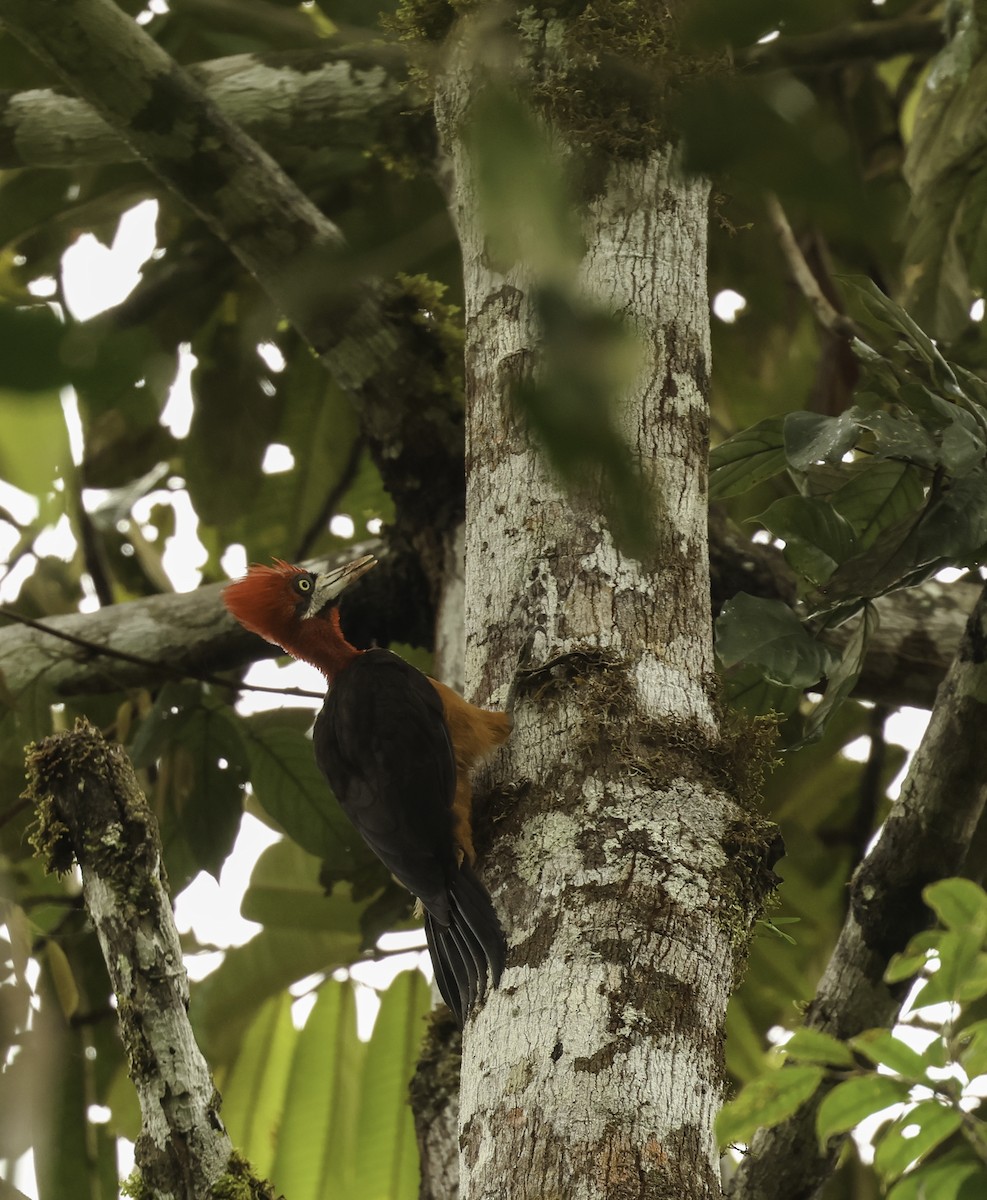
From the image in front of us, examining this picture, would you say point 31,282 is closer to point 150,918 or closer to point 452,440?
point 452,440

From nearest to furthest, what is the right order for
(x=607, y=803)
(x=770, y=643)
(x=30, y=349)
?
(x=30, y=349) → (x=607, y=803) → (x=770, y=643)

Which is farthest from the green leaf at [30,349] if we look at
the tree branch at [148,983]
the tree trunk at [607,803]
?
the tree branch at [148,983]

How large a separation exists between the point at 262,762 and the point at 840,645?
156 centimetres

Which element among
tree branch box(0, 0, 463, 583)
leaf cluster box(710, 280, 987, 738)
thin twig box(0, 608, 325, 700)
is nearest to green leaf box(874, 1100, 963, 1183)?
leaf cluster box(710, 280, 987, 738)

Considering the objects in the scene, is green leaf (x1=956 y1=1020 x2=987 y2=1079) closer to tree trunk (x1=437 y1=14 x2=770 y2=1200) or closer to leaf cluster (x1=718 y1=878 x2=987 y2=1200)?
leaf cluster (x1=718 y1=878 x2=987 y2=1200)

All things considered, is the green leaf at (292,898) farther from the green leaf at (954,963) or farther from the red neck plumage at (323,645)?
the green leaf at (954,963)

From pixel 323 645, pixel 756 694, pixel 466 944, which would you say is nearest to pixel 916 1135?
pixel 466 944

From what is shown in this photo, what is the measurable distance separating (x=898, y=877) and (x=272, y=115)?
266cm

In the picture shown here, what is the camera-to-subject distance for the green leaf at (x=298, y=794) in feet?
12.0

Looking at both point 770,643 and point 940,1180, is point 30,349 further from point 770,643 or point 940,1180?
point 770,643

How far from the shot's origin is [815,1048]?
147 centimetres

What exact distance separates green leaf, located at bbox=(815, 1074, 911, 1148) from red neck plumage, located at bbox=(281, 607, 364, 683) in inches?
98.4

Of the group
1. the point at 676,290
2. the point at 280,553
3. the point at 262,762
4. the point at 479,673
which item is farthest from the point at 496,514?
the point at 280,553

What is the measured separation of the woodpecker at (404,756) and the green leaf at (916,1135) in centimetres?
60
